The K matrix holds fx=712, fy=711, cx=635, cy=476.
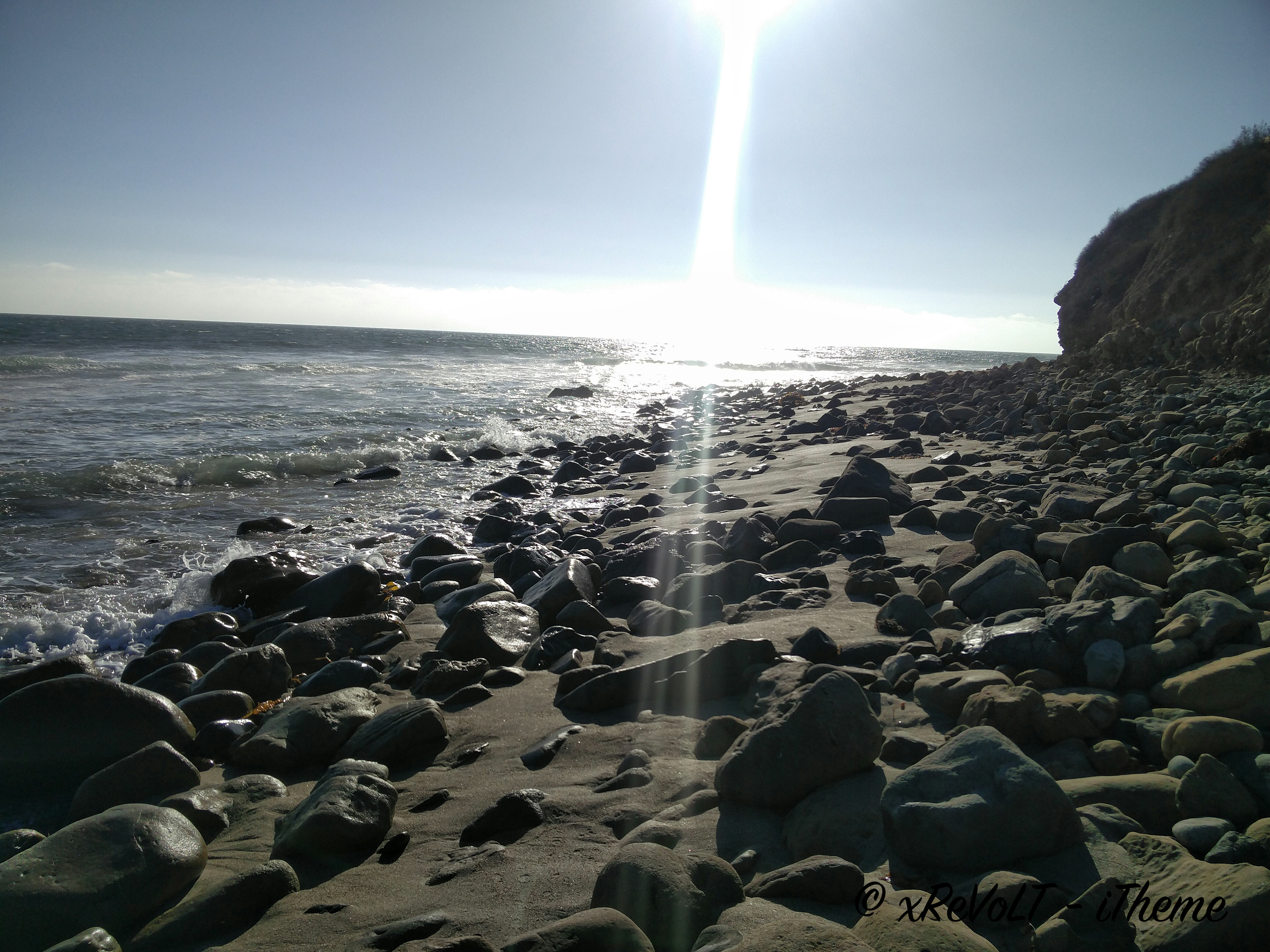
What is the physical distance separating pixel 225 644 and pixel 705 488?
5.07 meters

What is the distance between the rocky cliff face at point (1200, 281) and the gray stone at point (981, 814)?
9.72m

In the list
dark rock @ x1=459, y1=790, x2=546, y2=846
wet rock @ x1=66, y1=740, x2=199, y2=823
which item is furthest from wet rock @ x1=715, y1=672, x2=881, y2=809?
wet rock @ x1=66, y1=740, x2=199, y2=823

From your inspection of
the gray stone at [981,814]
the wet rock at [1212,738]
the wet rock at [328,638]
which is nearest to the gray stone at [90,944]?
the gray stone at [981,814]

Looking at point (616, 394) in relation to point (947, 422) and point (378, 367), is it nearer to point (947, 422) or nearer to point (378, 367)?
point (378, 367)

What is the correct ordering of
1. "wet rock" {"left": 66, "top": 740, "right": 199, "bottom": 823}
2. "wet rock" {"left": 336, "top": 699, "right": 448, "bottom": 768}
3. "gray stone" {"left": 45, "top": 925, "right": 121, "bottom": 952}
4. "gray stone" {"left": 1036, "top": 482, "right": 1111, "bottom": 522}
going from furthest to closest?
"gray stone" {"left": 1036, "top": 482, "right": 1111, "bottom": 522}
"wet rock" {"left": 336, "top": 699, "right": 448, "bottom": 768}
"wet rock" {"left": 66, "top": 740, "right": 199, "bottom": 823}
"gray stone" {"left": 45, "top": 925, "right": 121, "bottom": 952}

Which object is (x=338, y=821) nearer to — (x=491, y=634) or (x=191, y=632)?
(x=491, y=634)

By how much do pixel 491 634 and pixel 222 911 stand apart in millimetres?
2089

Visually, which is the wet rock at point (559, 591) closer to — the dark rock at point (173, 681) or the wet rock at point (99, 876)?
the dark rock at point (173, 681)

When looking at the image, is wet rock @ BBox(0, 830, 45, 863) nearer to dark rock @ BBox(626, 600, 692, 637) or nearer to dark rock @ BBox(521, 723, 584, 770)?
dark rock @ BBox(521, 723, 584, 770)

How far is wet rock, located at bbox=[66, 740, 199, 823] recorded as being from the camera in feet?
9.19

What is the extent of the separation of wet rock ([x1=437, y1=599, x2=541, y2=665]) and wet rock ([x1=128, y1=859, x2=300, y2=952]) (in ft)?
6.06

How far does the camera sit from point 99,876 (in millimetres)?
2104

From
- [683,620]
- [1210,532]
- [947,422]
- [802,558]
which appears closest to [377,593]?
[683,620]

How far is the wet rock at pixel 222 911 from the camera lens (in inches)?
79.6
